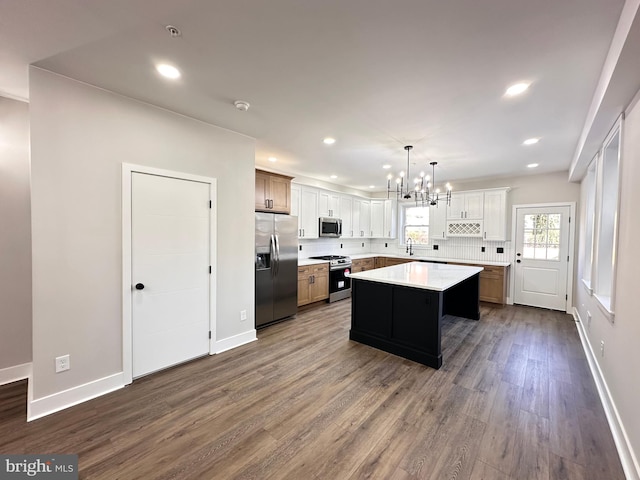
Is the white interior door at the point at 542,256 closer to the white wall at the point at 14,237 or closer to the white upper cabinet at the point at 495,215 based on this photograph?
the white upper cabinet at the point at 495,215

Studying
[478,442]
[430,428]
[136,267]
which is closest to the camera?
[478,442]

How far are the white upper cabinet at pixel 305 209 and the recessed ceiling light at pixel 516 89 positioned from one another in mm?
3836

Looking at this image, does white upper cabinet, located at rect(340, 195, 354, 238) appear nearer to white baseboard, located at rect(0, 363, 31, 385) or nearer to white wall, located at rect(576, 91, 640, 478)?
white wall, located at rect(576, 91, 640, 478)

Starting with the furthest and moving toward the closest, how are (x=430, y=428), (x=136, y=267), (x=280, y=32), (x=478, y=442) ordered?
(x=136, y=267) < (x=430, y=428) < (x=478, y=442) < (x=280, y=32)

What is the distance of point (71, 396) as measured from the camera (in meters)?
2.34

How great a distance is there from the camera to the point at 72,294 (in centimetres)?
234

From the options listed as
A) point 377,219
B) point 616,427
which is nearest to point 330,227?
point 377,219

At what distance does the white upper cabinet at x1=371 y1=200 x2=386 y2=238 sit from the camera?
7.69 metres

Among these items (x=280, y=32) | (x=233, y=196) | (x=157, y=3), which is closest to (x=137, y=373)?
(x=233, y=196)

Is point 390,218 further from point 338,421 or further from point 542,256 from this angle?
point 338,421

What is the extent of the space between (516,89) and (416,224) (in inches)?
206

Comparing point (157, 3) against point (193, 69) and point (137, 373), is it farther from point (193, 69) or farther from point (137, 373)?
point (137, 373)

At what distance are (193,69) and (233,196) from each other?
1.55 metres

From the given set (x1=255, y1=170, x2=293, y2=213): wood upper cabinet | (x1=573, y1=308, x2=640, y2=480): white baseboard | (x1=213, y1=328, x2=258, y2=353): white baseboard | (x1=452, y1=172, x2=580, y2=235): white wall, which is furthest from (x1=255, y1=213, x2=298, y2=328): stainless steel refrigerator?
(x1=452, y1=172, x2=580, y2=235): white wall
